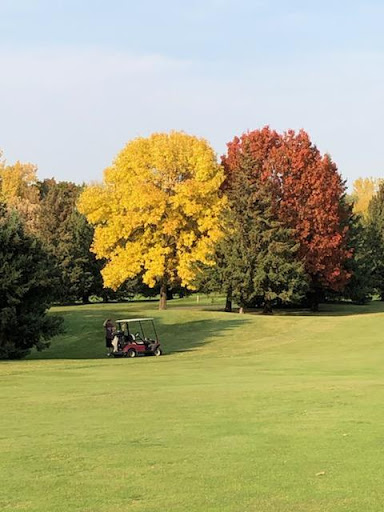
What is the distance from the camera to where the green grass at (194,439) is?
748 cm

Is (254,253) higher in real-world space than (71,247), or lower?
lower

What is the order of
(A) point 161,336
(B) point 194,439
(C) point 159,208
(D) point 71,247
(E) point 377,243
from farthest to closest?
(E) point 377,243, (D) point 71,247, (C) point 159,208, (A) point 161,336, (B) point 194,439

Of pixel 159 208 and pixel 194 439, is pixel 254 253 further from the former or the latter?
pixel 194 439

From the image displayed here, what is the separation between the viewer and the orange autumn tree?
185ft

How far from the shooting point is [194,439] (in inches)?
424

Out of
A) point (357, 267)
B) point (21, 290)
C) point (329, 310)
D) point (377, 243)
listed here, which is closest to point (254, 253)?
point (329, 310)

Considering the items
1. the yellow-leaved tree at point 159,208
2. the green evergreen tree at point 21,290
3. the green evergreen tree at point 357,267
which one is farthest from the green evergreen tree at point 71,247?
the green evergreen tree at point 21,290

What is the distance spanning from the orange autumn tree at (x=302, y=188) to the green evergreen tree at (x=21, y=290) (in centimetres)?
2443

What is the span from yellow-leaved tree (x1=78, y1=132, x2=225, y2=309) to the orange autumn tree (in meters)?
3.95

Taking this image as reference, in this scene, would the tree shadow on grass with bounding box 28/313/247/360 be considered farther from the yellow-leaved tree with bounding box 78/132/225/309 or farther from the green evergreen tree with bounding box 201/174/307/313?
the yellow-leaved tree with bounding box 78/132/225/309

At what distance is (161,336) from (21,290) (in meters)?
12.6

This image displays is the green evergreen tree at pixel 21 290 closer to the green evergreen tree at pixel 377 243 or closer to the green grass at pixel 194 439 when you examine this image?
the green grass at pixel 194 439

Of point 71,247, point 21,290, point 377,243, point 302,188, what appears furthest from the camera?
point 377,243

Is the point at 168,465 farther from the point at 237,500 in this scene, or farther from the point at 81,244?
the point at 81,244
